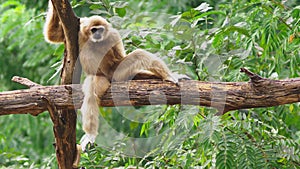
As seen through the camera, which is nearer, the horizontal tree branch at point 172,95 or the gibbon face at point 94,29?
the horizontal tree branch at point 172,95

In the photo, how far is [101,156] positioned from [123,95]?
101 centimetres

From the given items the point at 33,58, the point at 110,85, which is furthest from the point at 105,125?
the point at 110,85

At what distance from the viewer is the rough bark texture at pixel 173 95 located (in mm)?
4105

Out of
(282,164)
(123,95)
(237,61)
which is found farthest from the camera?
(237,61)

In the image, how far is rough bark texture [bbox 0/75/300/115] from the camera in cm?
411

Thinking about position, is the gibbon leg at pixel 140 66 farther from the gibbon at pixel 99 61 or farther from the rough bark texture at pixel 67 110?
the rough bark texture at pixel 67 110

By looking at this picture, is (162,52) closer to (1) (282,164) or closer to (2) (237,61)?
(2) (237,61)

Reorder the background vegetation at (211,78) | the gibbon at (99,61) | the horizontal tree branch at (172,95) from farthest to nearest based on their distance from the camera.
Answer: the background vegetation at (211,78), the gibbon at (99,61), the horizontal tree branch at (172,95)

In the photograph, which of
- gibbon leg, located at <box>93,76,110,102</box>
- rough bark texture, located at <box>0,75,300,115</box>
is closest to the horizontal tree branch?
rough bark texture, located at <box>0,75,300,115</box>

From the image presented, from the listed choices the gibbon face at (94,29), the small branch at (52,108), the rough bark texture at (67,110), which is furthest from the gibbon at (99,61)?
the small branch at (52,108)

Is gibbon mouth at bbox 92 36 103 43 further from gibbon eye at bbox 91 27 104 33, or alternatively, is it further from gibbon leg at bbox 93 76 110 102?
gibbon leg at bbox 93 76 110 102

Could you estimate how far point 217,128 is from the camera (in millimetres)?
4586

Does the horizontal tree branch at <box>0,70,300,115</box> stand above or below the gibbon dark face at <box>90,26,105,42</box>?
below

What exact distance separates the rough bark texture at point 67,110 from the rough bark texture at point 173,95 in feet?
0.30
